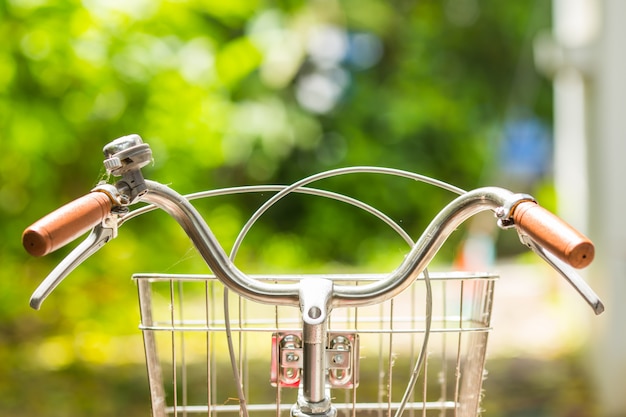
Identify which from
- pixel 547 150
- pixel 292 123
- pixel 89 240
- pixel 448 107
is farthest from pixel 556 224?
pixel 547 150

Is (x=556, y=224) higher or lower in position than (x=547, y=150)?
lower

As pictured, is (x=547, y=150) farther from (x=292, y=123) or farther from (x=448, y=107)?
(x=292, y=123)

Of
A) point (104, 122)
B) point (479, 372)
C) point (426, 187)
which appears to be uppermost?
point (426, 187)

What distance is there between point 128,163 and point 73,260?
111mm

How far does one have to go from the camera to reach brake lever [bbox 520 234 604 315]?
2.38 feet

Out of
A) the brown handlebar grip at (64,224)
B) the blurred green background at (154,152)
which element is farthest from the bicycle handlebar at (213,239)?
the blurred green background at (154,152)

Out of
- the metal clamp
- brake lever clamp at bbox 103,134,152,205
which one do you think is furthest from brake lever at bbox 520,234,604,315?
brake lever clamp at bbox 103,134,152,205

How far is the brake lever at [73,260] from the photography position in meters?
0.75

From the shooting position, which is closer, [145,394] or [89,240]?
[89,240]

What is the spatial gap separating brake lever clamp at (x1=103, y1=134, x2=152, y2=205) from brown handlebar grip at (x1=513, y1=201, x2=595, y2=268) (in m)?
0.38

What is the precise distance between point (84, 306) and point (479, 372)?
2.95 m

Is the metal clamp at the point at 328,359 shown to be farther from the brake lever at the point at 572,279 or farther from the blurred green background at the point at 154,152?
the blurred green background at the point at 154,152

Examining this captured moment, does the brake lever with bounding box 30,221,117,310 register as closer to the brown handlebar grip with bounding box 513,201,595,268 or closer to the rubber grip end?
the rubber grip end

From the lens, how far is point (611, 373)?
3.13 meters
